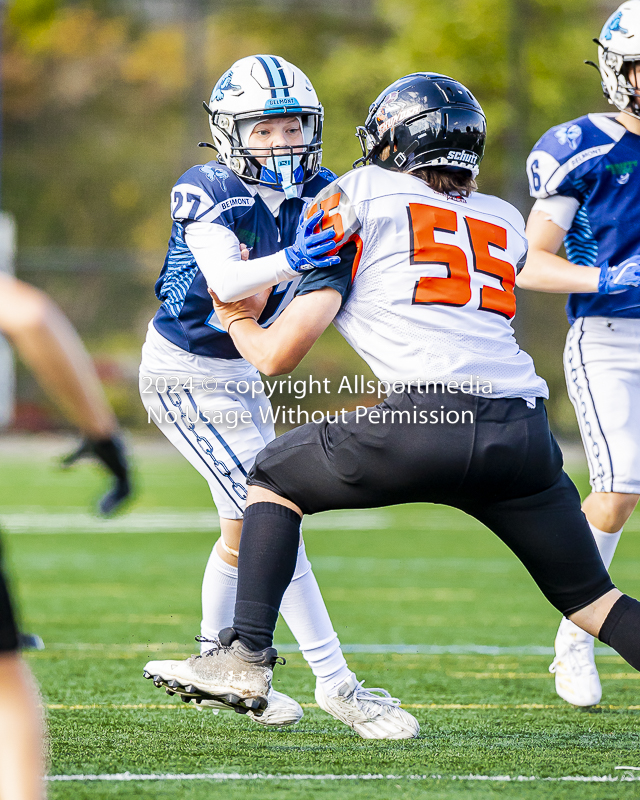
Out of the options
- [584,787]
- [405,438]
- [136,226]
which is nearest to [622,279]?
[405,438]

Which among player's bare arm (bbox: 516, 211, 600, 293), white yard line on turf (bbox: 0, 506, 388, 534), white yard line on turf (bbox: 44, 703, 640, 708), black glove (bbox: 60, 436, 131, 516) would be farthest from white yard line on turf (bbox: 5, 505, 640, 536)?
black glove (bbox: 60, 436, 131, 516)

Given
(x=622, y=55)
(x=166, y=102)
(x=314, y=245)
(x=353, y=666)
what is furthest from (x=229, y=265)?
(x=166, y=102)

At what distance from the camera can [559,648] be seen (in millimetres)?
3818

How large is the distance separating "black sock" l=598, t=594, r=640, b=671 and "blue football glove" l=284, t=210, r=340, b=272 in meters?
1.11

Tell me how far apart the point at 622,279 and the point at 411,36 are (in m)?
18.9

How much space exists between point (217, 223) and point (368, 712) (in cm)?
151

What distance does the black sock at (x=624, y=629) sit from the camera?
2793mm

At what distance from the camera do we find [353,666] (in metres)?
4.47

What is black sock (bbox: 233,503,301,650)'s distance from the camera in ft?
8.98

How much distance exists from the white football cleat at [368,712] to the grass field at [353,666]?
60 millimetres

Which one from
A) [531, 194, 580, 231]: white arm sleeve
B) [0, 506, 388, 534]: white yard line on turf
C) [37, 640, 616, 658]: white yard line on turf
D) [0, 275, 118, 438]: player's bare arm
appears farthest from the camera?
[0, 506, 388, 534]: white yard line on turf

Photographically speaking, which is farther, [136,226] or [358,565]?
[136,226]

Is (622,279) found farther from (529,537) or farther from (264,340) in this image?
(264,340)

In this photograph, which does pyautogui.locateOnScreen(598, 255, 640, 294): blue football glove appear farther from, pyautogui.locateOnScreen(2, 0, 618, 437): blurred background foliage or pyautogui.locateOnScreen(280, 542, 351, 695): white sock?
pyautogui.locateOnScreen(2, 0, 618, 437): blurred background foliage
